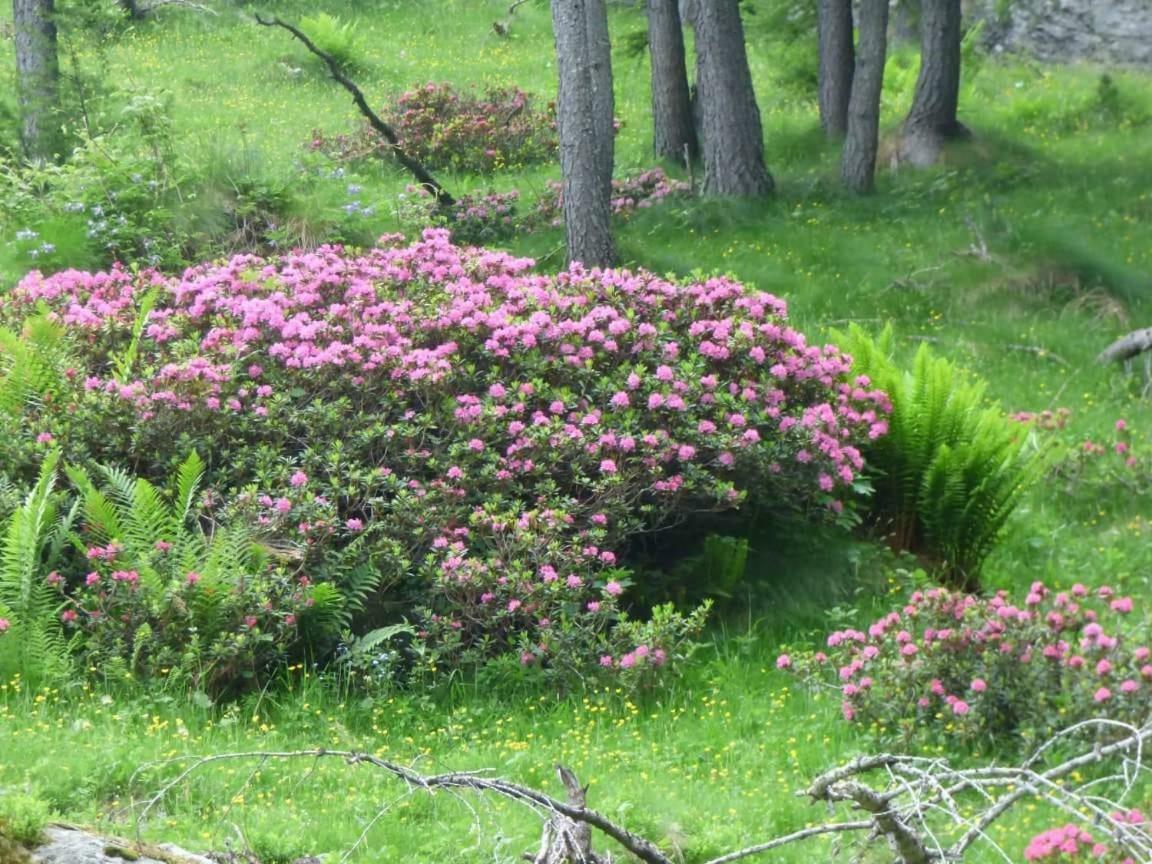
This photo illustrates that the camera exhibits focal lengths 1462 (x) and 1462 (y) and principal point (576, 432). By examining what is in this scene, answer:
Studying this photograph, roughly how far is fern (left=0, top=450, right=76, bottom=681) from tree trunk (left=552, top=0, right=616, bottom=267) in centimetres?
584

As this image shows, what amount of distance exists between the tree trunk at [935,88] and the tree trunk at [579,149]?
19.4 feet

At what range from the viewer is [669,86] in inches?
719

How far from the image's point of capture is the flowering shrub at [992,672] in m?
6.57

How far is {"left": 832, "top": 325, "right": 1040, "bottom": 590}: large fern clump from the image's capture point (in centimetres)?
888

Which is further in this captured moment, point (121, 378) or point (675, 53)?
point (675, 53)

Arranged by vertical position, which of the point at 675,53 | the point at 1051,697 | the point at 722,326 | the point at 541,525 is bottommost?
the point at 1051,697

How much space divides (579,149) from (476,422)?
477 cm

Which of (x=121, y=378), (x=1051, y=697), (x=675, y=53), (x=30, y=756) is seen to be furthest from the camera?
(x=675, y=53)

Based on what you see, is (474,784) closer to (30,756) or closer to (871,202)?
(30,756)

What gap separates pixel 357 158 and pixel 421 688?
1351 cm

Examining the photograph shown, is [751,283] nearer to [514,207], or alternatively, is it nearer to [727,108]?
[727,108]

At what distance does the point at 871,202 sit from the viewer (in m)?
16.3

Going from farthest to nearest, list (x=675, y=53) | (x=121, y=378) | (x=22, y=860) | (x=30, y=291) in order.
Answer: (x=675, y=53)
(x=30, y=291)
(x=121, y=378)
(x=22, y=860)

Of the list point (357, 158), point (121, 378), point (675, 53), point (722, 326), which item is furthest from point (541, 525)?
point (357, 158)
